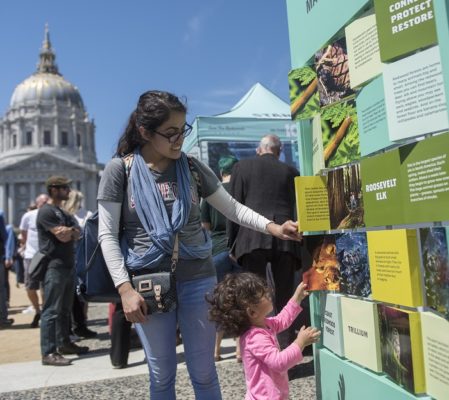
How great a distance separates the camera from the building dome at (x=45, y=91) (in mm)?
81688

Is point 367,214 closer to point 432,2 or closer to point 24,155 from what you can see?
point 432,2

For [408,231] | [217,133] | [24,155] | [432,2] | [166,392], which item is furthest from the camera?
[24,155]

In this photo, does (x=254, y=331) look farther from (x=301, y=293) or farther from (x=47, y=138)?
(x=47, y=138)

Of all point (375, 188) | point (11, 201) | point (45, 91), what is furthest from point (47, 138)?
point (375, 188)

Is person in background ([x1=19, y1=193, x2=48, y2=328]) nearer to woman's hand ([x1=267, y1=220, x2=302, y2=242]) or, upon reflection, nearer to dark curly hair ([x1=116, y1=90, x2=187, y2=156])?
dark curly hair ([x1=116, y1=90, x2=187, y2=156])

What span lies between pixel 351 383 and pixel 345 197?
0.89 metres

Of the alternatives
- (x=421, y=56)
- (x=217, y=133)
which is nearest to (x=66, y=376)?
(x=421, y=56)

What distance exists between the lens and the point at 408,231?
1779 millimetres

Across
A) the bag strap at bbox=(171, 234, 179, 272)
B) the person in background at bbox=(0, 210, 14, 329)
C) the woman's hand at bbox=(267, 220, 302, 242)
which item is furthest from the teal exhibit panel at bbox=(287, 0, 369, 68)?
the person in background at bbox=(0, 210, 14, 329)

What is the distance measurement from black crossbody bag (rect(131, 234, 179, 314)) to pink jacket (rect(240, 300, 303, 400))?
40 centimetres

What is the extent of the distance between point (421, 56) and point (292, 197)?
2.40m

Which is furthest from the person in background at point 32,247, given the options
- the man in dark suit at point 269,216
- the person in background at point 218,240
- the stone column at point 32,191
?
the stone column at point 32,191

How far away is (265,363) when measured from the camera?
2.15m

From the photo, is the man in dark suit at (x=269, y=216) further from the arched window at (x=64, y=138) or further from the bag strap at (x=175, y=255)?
the arched window at (x=64, y=138)
